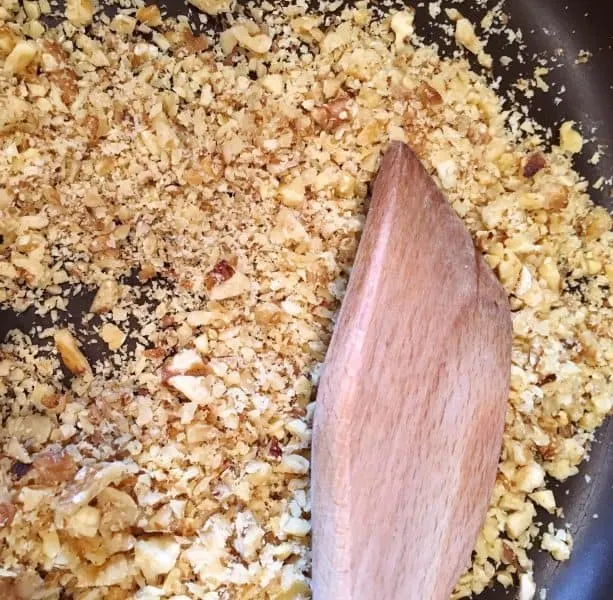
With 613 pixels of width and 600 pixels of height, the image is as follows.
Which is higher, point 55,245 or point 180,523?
point 55,245

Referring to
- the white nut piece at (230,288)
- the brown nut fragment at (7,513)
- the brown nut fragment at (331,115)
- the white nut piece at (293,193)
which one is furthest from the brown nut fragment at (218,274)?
the brown nut fragment at (7,513)

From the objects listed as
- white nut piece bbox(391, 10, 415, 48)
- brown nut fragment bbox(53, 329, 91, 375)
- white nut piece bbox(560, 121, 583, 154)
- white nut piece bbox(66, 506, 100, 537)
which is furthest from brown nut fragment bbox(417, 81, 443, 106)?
white nut piece bbox(66, 506, 100, 537)

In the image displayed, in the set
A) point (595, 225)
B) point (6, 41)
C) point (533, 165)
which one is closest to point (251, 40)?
point (6, 41)

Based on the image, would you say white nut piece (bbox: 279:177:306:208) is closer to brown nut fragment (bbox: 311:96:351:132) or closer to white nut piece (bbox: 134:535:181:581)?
brown nut fragment (bbox: 311:96:351:132)

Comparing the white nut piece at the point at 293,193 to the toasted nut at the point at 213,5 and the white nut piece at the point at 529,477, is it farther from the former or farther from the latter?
the white nut piece at the point at 529,477

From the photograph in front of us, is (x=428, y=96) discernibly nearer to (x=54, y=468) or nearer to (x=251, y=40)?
(x=251, y=40)

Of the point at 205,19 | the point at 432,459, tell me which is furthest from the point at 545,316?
the point at 205,19

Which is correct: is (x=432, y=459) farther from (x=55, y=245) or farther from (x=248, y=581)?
(x=55, y=245)
